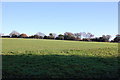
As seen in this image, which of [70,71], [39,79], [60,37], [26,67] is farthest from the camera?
[60,37]

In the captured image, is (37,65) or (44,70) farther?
(37,65)

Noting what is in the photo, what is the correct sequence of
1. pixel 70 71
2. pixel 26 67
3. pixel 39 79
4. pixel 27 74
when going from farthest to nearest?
pixel 26 67, pixel 70 71, pixel 27 74, pixel 39 79

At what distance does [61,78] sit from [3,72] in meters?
1.63

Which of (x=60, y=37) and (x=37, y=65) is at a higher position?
(x=60, y=37)

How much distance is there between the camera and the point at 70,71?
4082mm

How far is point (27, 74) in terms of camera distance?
149 inches

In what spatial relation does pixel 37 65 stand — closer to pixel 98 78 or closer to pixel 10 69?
pixel 10 69

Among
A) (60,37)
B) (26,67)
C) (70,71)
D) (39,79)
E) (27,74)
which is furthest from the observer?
(60,37)

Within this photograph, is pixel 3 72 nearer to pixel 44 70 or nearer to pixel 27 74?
pixel 27 74

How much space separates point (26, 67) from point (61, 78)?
1353mm

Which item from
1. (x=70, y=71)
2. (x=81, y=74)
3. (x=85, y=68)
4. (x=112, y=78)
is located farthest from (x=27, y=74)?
(x=112, y=78)

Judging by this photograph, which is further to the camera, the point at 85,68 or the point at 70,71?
the point at 85,68

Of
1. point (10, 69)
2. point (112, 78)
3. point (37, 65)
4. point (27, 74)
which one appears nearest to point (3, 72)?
point (10, 69)

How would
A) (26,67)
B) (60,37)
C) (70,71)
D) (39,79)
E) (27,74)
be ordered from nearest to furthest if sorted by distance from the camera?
(39,79) → (27,74) → (70,71) → (26,67) → (60,37)
